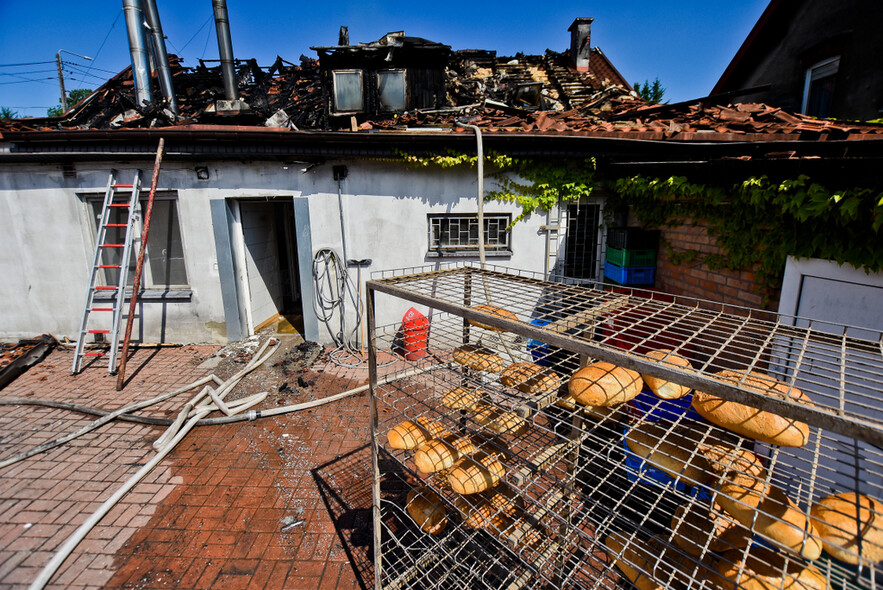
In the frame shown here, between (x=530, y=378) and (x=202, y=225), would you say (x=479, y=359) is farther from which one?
(x=202, y=225)

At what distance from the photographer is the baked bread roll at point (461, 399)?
245 centimetres

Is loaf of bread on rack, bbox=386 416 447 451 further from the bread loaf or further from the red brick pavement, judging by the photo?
the red brick pavement

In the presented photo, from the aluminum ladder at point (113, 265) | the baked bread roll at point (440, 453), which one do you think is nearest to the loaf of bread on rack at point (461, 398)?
the baked bread roll at point (440, 453)

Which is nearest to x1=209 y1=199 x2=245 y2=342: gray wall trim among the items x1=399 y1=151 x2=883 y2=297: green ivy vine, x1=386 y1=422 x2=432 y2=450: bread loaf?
x1=399 y1=151 x2=883 y2=297: green ivy vine

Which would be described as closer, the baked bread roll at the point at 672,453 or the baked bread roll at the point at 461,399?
the baked bread roll at the point at 672,453

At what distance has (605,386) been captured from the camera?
1.74 m

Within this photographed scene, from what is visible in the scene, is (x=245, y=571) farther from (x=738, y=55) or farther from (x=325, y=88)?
(x=738, y=55)

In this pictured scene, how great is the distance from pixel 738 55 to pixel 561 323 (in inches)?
465

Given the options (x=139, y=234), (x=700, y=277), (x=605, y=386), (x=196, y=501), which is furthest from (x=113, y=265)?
(x=700, y=277)

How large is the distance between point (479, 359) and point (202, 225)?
644cm

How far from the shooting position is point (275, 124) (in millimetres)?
8031

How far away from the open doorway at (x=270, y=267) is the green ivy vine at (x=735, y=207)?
11.7 feet

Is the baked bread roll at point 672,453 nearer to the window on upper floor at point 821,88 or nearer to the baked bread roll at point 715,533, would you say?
the baked bread roll at point 715,533

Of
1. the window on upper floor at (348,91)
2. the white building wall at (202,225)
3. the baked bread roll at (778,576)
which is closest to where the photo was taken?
the baked bread roll at (778,576)
